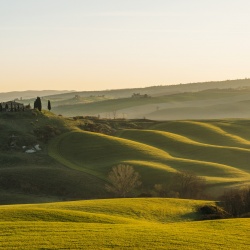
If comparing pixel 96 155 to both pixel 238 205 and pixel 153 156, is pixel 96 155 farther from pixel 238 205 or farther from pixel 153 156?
pixel 238 205

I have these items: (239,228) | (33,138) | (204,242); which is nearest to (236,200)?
(239,228)

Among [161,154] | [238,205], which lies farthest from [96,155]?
[238,205]

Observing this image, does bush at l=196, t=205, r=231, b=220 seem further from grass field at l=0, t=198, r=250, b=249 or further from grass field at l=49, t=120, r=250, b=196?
grass field at l=49, t=120, r=250, b=196

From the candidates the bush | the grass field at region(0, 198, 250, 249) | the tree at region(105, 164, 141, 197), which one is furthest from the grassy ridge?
the grass field at region(0, 198, 250, 249)

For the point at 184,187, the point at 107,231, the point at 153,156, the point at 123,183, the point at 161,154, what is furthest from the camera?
the point at 161,154

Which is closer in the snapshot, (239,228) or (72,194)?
(239,228)

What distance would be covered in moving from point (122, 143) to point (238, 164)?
99.1 feet

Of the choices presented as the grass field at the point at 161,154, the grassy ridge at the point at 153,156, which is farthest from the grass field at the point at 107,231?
the grassy ridge at the point at 153,156

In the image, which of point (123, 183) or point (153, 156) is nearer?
point (123, 183)

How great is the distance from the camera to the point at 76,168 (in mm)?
100125

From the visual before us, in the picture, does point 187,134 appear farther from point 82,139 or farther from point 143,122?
point 82,139

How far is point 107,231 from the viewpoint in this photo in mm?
35594

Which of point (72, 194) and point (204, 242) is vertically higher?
point (204, 242)

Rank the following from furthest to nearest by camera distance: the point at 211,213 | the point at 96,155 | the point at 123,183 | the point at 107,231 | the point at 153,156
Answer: the point at 96,155 → the point at 153,156 → the point at 123,183 → the point at 211,213 → the point at 107,231
